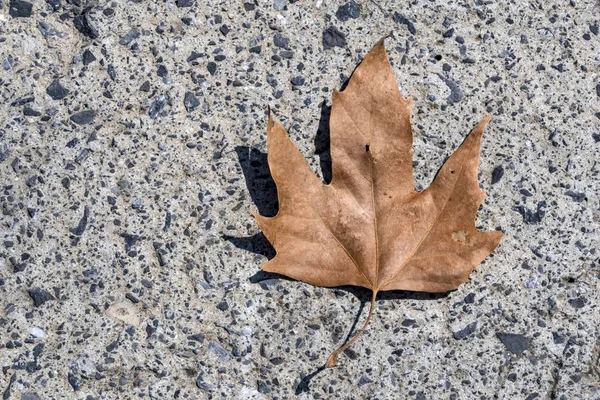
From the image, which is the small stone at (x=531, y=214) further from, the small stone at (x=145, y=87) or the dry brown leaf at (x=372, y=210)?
the small stone at (x=145, y=87)

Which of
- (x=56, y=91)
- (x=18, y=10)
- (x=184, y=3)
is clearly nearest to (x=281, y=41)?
(x=184, y=3)

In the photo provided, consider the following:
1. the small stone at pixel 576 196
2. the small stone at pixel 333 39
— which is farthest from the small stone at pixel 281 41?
the small stone at pixel 576 196

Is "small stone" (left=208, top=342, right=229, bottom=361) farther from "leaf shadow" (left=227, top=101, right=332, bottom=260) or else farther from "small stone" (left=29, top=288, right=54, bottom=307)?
"small stone" (left=29, top=288, right=54, bottom=307)

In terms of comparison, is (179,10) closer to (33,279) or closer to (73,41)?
(73,41)

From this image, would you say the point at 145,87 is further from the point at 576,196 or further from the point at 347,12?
the point at 576,196

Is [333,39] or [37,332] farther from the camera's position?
[333,39]

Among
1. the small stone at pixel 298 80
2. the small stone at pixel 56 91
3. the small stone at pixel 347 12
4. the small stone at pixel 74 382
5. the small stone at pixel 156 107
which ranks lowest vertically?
the small stone at pixel 74 382

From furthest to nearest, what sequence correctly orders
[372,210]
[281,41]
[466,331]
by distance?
[281,41], [466,331], [372,210]

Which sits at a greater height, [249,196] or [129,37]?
[129,37]
